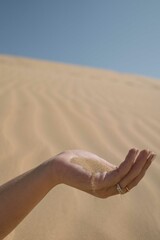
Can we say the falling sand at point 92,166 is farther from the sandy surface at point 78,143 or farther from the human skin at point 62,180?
the sandy surface at point 78,143

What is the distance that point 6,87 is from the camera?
5.57m

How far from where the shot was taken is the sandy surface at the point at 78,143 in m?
1.99

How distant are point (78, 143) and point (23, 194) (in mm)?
1875

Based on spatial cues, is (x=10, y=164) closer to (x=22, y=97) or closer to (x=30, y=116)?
(x=30, y=116)

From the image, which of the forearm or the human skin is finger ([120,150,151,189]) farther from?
the forearm

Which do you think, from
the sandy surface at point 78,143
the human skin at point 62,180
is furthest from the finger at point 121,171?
the sandy surface at point 78,143

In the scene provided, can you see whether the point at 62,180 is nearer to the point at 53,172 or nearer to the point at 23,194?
the point at 53,172

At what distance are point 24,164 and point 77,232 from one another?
2.96ft

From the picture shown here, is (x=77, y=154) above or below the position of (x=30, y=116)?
above

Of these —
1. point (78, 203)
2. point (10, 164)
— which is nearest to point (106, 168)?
point (78, 203)

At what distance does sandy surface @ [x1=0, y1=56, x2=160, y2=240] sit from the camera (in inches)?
78.2

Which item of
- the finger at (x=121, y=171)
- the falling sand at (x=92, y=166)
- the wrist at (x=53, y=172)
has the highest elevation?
the finger at (x=121, y=171)

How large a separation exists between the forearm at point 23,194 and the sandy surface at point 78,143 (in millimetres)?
329

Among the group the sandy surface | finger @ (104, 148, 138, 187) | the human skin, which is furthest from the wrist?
the sandy surface
